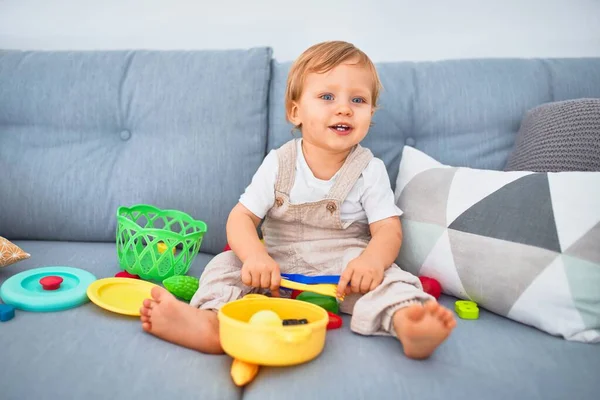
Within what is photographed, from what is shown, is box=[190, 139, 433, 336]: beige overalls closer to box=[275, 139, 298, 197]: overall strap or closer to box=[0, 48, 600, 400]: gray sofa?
box=[275, 139, 298, 197]: overall strap

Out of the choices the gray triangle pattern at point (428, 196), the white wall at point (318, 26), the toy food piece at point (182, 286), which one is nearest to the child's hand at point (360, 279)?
the gray triangle pattern at point (428, 196)

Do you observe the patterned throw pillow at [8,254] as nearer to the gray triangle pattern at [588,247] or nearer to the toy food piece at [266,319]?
the toy food piece at [266,319]

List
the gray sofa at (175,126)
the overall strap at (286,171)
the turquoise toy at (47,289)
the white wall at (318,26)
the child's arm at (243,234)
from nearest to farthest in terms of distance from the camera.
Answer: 1. the turquoise toy at (47,289)
2. the child's arm at (243,234)
3. the overall strap at (286,171)
4. the gray sofa at (175,126)
5. the white wall at (318,26)

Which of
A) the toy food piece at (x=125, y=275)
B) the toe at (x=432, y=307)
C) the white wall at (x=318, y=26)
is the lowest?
the toy food piece at (x=125, y=275)

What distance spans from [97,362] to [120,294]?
277mm

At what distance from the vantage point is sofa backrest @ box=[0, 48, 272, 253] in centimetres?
136

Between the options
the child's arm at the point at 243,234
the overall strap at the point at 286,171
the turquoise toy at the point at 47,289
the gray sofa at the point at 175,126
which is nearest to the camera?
the turquoise toy at the point at 47,289

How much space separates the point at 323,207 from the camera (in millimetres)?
1158

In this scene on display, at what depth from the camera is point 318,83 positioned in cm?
115

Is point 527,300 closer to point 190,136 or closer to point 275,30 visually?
point 190,136

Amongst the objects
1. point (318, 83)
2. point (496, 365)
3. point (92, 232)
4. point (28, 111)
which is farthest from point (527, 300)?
point (28, 111)

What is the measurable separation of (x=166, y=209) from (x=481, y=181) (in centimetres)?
80

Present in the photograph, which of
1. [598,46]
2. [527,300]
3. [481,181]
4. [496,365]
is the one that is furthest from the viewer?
[598,46]

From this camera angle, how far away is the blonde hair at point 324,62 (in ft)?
3.74
